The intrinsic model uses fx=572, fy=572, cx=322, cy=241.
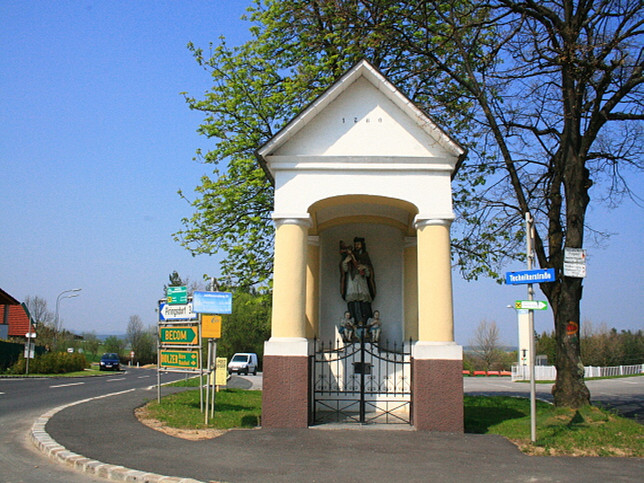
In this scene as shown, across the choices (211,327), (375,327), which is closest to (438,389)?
(375,327)

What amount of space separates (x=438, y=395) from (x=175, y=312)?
6.90 m

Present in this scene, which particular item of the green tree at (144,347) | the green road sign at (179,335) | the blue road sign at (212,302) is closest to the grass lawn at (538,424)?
the green road sign at (179,335)

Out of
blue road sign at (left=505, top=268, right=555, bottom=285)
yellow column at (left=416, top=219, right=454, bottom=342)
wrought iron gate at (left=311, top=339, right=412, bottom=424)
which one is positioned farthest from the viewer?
wrought iron gate at (left=311, top=339, right=412, bottom=424)

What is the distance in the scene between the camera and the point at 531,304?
10000mm

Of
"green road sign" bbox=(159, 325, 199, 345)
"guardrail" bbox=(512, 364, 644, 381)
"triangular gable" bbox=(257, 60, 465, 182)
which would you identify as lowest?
"guardrail" bbox=(512, 364, 644, 381)

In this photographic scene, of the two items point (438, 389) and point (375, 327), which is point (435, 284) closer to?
point (438, 389)

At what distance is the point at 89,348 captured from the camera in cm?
7488

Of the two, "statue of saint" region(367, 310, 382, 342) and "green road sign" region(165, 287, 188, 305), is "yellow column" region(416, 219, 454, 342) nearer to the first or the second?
"statue of saint" region(367, 310, 382, 342)

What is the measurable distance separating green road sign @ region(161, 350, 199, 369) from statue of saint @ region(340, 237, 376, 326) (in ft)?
13.3

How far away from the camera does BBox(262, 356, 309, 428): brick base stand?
11.3 metres

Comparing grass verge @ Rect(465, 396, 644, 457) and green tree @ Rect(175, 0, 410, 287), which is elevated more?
green tree @ Rect(175, 0, 410, 287)

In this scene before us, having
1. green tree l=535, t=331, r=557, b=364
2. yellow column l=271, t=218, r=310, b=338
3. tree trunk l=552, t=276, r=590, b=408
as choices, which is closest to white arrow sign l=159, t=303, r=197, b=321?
yellow column l=271, t=218, r=310, b=338

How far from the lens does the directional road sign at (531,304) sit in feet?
32.3

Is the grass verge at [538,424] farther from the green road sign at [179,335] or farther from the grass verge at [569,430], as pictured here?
the green road sign at [179,335]
